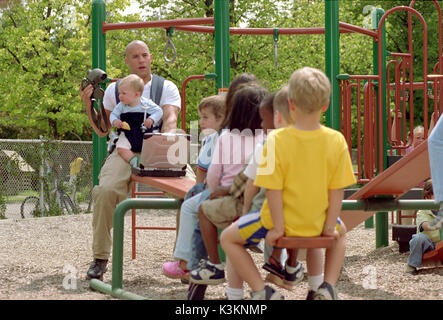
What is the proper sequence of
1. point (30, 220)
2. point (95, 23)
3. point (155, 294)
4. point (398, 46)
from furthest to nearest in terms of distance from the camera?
point (398, 46)
point (30, 220)
point (95, 23)
point (155, 294)

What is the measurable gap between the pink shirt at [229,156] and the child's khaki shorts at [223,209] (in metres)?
0.12

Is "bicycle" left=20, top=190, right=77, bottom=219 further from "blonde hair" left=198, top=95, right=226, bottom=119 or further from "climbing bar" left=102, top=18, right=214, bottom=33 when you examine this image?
Result: "blonde hair" left=198, top=95, right=226, bottom=119

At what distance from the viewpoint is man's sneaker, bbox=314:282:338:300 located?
3297mm

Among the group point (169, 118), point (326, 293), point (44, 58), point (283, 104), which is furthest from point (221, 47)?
point (44, 58)

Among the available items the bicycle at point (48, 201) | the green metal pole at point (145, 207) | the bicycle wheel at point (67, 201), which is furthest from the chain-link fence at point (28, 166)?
the green metal pole at point (145, 207)

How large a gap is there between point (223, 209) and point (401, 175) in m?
1.27

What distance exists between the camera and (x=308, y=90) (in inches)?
120

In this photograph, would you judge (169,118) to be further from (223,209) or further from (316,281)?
(316,281)

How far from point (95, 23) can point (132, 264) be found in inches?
85.1

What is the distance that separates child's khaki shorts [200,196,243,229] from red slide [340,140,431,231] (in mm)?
1034

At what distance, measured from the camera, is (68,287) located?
485cm
